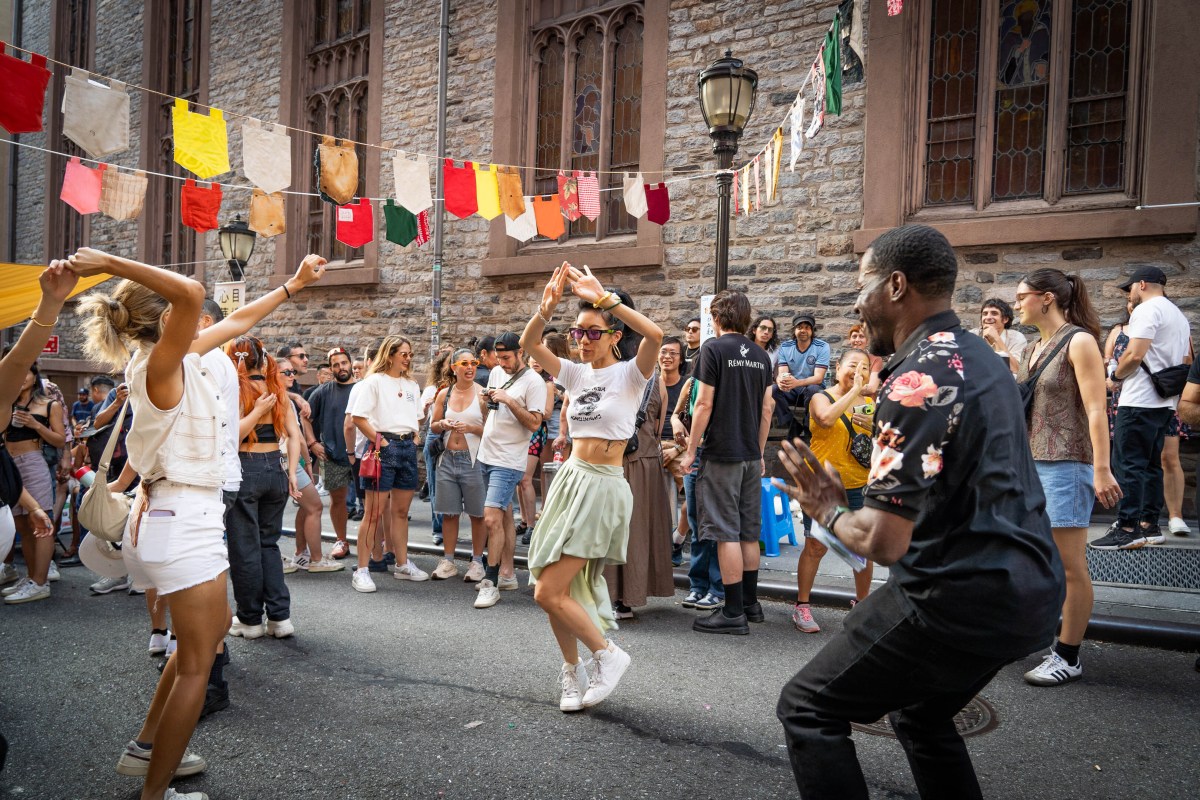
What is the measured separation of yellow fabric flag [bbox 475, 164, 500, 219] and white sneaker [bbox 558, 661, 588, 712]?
22.8 ft

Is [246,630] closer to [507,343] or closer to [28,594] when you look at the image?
[28,594]

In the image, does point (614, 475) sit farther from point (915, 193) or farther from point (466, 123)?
point (466, 123)

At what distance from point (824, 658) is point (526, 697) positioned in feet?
7.93

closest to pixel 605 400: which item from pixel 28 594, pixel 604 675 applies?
pixel 604 675

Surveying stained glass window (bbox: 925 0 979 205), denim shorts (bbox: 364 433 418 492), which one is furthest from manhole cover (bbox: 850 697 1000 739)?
stained glass window (bbox: 925 0 979 205)

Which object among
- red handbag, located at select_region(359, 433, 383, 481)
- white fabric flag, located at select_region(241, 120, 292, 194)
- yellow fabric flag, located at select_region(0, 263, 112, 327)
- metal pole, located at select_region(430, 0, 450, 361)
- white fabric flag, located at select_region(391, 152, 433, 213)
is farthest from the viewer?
metal pole, located at select_region(430, 0, 450, 361)

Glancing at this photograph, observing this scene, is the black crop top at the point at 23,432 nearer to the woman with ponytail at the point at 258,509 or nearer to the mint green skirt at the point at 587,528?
the woman with ponytail at the point at 258,509

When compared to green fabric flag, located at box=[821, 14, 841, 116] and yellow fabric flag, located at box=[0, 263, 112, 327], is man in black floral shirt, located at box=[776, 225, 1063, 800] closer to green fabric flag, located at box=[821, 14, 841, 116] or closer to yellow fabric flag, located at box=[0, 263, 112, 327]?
yellow fabric flag, located at box=[0, 263, 112, 327]

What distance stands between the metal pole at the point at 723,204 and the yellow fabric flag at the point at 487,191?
344cm

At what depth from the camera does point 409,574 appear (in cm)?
748

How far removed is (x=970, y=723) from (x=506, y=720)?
85.7 inches

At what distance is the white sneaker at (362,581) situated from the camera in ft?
22.7

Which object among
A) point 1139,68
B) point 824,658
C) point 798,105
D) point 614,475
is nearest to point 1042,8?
point 1139,68

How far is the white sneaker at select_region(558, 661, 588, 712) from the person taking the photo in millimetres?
4125
